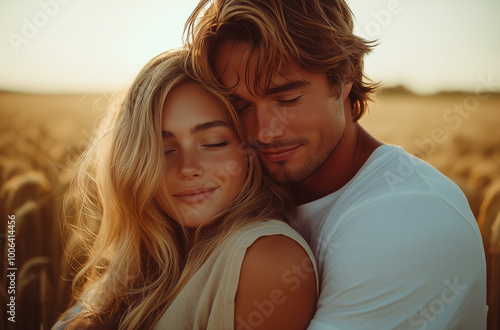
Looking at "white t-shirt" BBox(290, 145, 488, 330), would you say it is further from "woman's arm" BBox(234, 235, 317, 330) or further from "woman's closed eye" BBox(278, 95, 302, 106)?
"woman's closed eye" BBox(278, 95, 302, 106)

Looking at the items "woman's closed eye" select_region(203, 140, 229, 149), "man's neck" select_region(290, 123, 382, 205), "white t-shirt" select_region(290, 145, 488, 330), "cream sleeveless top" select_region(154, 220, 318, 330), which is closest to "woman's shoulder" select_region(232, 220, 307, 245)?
"cream sleeveless top" select_region(154, 220, 318, 330)

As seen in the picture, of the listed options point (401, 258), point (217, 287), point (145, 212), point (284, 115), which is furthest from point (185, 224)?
point (401, 258)

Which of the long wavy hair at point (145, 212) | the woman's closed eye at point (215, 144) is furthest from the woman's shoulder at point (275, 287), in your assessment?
the woman's closed eye at point (215, 144)

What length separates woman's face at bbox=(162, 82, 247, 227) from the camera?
1768mm

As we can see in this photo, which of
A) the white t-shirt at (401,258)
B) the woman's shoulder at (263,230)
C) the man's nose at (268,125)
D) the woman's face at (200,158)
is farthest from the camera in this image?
the man's nose at (268,125)

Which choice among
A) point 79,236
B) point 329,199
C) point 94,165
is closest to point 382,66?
point 329,199

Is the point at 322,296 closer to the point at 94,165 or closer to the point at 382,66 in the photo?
the point at 94,165

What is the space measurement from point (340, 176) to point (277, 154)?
1.28 feet

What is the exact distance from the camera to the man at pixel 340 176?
1.42m

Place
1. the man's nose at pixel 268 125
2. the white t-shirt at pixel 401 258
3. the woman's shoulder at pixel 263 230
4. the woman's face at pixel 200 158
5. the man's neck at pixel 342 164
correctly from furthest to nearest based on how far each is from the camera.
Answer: the man's neck at pixel 342 164 < the man's nose at pixel 268 125 < the woman's face at pixel 200 158 < the woman's shoulder at pixel 263 230 < the white t-shirt at pixel 401 258

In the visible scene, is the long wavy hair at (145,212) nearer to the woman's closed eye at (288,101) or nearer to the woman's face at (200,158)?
the woman's face at (200,158)

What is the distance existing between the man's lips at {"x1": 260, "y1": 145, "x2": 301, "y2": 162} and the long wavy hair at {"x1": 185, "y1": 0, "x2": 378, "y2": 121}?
1.05ft

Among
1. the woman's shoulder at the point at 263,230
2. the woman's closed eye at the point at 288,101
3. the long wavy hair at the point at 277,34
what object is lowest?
the woman's shoulder at the point at 263,230

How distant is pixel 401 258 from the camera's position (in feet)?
4.65
